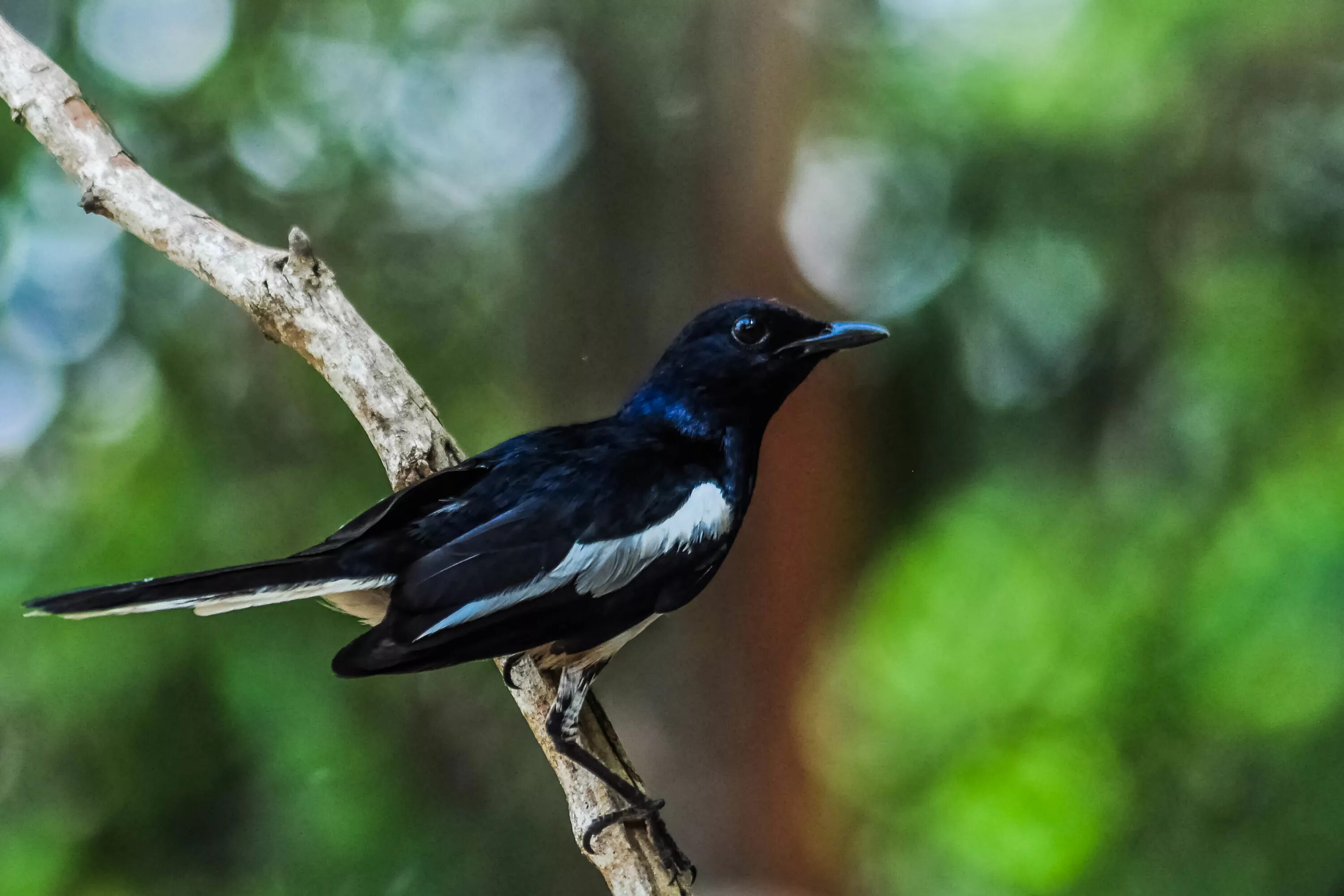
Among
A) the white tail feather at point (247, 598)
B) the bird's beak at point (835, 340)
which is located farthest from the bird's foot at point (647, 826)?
the bird's beak at point (835, 340)

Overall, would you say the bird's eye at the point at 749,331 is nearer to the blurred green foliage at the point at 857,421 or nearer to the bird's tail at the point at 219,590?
the bird's tail at the point at 219,590

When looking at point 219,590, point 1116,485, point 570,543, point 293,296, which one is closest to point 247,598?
point 219,590

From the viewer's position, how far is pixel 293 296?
1.43 meters

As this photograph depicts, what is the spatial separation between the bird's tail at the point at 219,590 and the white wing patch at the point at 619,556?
5.1 inches

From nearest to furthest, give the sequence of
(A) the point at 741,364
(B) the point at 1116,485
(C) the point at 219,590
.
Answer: (C) the point at 219,590 < (A) the point at 741,364 < (B) the point at 1116,485

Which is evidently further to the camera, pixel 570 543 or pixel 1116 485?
pixel 1116 485

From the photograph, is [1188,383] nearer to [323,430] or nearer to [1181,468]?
[1181,468]

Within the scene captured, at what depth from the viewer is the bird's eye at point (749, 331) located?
1407 mm

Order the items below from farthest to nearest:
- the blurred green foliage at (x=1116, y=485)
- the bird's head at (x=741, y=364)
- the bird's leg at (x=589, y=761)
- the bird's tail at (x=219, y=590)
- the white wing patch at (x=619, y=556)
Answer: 1. the blurred green foliage at (x=1116, y=485)
2. the bird's head at (x=741, y=364)
3. the bird's leg at (x=589, y=761)
4. the white wing patch at (x=619, y=556)
5. the bird's tail at (x=219, y=590)

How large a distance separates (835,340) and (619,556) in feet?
1.34

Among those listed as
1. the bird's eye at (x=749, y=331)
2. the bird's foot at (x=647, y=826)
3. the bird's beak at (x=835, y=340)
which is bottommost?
the bird's foot at (x=647, y=826)

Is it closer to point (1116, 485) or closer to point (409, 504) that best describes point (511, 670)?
point (409, 504)

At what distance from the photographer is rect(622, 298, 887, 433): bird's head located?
1397mm

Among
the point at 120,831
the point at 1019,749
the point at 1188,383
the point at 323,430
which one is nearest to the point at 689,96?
the point at 323,430
